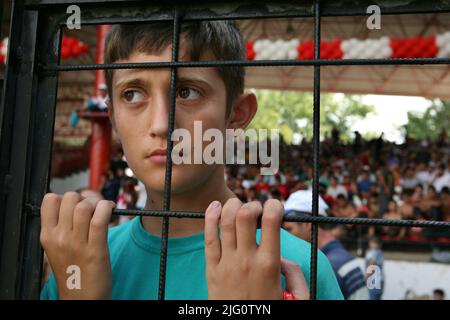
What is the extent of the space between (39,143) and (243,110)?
1.35ft

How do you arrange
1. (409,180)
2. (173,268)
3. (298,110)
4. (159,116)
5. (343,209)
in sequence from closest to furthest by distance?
(159,116), (173,268), (343,209), (409,180), (298,110)

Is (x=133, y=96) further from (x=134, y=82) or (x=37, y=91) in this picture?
(x=37, y=91)

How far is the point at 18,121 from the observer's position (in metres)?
0.80

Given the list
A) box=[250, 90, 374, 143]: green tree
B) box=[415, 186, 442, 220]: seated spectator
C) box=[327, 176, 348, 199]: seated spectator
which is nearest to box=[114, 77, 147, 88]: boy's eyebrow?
box=[415, 186, 442, 220]: seated spectator

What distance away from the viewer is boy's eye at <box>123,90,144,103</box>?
2.73 feet

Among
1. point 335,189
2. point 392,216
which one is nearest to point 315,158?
point 392,216

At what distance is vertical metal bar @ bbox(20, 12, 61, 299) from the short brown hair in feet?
0.38

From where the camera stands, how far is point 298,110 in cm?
1855

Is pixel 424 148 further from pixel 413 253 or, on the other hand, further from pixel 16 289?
pixel 16 289

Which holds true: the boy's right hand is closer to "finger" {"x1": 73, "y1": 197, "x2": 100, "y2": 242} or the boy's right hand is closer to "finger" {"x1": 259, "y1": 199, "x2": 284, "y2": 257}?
"finger" {"x1": 73, "y1": 197, "x2": 100, "y2": 242}

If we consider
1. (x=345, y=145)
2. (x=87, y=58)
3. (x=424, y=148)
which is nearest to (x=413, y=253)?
(x=424, y=148)

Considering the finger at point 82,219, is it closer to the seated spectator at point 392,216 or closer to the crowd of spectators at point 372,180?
the crowd of spectators at point 372,180

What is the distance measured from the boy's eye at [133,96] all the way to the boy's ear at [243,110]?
0.20m

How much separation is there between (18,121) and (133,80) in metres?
0.21
